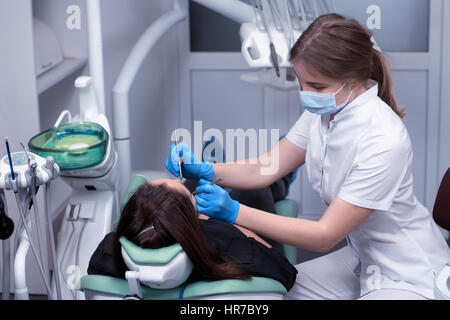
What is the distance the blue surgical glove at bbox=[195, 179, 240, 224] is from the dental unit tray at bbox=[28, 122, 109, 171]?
0.47m

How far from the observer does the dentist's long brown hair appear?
152 centimetres

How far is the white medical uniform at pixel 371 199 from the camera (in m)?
1.55

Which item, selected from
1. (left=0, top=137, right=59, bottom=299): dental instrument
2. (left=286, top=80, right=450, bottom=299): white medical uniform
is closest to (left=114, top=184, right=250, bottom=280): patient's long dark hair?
(left=0, top=137, right=59, bottom=299): dental instrument

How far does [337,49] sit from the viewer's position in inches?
59.8

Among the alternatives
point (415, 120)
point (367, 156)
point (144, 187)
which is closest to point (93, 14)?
point (144, 187)

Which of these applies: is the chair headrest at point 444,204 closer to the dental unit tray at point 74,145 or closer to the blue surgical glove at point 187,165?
the blue surgical glove at point 187,165

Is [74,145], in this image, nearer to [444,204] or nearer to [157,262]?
[157,262]

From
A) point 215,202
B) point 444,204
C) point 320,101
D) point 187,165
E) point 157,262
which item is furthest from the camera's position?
point 444,204

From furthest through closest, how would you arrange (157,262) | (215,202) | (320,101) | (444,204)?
(444,204) → (320,101) → (215,202) → (157,262)

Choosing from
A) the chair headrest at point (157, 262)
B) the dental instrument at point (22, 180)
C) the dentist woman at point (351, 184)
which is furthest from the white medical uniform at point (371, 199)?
the dental instrument at point (22, 180)

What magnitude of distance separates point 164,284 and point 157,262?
0.08 m

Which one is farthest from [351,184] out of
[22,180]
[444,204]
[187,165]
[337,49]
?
[22,180]

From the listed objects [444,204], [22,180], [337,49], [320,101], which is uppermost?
[337,49]
